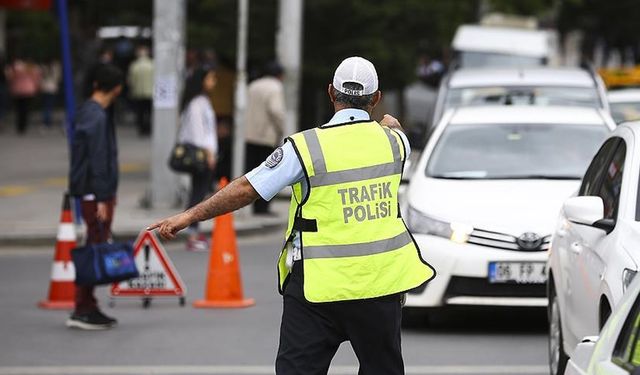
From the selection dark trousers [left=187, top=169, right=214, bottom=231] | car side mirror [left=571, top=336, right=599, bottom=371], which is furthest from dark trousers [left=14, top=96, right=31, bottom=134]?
car side mirror [left=571, top=336, right=599, bottom=371]

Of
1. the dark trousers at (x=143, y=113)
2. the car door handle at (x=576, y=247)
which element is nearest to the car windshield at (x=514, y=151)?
the car door handle at (x=576, y=247)

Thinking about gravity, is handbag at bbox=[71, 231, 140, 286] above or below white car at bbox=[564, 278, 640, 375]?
below

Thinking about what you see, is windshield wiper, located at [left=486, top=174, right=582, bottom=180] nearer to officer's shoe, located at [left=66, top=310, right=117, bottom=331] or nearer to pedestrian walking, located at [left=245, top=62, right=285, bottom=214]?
officer's shoe, located at [left=66, top=310, right=117, bottom=331]

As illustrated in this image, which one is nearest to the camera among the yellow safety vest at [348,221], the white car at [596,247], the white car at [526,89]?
the yellow safety vest at [348,221]

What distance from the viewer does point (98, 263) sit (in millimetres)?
11133

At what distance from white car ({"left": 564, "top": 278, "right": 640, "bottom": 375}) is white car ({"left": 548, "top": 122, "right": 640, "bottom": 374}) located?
6.73 ft

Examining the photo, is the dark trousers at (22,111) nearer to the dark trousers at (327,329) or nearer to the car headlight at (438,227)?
the car headlight at (438,227)

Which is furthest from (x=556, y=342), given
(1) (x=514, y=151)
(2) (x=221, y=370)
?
(1) (x=514, y=151)

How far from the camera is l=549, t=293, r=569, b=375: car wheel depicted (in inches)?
340

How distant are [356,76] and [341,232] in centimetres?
60

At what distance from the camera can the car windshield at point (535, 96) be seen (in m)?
16.3

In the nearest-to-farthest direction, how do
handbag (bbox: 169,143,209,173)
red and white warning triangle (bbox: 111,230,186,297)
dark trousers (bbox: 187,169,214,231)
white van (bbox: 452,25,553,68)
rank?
red and white warning triangle (bbox: 111,230,186,297) → handbag (bbox: 169,143,209,173) → dark trousers (bbox: 187,169,214,231) → white van (bbox: 452,25,553,68)

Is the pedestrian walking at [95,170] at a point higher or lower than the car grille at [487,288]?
higher

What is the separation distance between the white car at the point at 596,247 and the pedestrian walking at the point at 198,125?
23.4 feet
